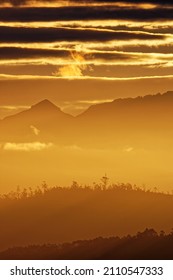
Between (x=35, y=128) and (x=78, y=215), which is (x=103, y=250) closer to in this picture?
(x=78, y=215)

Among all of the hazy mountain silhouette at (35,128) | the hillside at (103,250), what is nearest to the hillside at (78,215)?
the hillside at (103,250)

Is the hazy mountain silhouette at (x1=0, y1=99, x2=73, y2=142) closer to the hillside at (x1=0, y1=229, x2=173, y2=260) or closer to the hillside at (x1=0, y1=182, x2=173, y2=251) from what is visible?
the hillside at (x1=0, y1=182, x2=173, y2=251)

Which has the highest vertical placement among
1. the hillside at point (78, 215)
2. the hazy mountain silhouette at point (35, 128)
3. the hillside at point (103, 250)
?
the hazy mountain silhouette at point (35, 128)

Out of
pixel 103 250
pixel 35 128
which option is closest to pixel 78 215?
pixel 35 128

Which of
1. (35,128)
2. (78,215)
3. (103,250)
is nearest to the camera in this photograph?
(103,250)

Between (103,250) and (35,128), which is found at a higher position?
(35,128)

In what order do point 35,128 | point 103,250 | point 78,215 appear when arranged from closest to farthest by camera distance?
point 103,250, point 78,215, point 35,128

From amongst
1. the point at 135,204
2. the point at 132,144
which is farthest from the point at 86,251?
the point at 135,204

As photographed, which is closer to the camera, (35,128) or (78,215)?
(78,215)

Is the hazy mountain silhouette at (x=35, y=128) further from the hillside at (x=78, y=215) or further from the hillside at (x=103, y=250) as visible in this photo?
the hillside at (x=103, y=250)

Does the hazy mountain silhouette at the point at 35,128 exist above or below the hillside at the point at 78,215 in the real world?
above

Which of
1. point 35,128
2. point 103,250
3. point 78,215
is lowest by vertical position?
point 103,250
